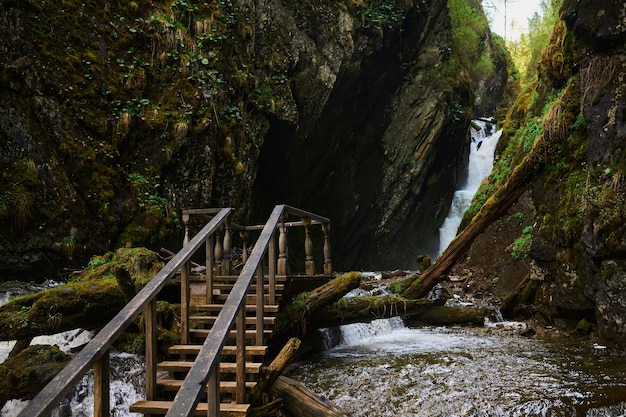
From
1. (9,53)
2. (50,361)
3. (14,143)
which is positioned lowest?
(50,361)

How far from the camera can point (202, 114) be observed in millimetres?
11617

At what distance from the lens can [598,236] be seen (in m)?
7.96

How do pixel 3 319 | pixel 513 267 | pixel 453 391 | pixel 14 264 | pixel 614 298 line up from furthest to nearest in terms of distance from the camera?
pixel 513 267
pixel 14 264
pixel 614 298
pixel 453 391
pixel 3 319

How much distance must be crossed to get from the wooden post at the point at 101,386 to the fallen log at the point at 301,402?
192cm

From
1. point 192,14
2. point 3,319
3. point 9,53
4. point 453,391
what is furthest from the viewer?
point 192,14

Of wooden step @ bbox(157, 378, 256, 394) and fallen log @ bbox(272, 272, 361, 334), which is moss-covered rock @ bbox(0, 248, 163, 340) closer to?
wooden step @ bbox(157, 378, 256, 394)

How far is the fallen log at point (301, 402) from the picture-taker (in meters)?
4.45

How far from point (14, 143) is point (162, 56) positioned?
4008 mm

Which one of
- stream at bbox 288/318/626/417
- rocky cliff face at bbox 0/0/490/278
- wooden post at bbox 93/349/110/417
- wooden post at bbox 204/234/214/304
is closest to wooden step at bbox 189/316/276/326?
wooden post at bbox 204/234/214/304

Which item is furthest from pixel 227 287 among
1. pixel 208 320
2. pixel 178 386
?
pixel 178 386

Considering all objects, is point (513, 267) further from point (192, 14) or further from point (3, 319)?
point (3, 319)

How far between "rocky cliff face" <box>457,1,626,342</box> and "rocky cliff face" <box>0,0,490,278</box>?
24.6 feet

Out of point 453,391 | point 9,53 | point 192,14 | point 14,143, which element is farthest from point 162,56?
point 453,391

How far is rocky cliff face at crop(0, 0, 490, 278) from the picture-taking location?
30.0 ft
